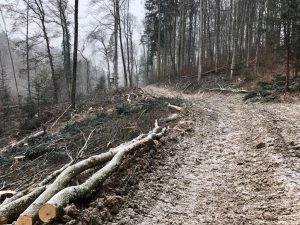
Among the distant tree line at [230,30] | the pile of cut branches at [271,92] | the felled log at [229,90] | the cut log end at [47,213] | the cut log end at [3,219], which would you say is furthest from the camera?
the felled log at [229,90]

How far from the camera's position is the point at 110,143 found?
8836mm

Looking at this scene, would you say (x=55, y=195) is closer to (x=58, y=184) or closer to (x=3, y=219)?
(x=58, y=184)

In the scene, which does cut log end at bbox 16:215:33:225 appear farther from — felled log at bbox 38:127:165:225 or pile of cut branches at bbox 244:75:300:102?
pile of cut branches at bbox 244:75:300:102

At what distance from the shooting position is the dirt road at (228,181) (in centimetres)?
490

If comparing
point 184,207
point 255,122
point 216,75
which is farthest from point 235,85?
point 184,207

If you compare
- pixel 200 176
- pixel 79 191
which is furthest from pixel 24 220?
pixel 200 176

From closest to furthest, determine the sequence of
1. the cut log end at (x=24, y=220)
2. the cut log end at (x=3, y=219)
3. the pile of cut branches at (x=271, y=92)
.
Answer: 1. the cut log end at (x=24, y=220)
2. the cut log end at (x=3, y=219)
3. the pile of cut branches at (x=271, y=92)

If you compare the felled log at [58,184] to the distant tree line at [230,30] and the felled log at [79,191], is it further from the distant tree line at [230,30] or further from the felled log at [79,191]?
the distant tree line at [230,30]

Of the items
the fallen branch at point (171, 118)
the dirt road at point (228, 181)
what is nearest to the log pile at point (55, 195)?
the dirt road at point (228, 181)

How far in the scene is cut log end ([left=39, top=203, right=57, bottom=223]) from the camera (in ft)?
13.8

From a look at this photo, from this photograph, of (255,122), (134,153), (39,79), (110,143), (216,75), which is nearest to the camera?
(134,153)

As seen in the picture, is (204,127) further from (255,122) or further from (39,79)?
(39,79)

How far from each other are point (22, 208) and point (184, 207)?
2.43 metres

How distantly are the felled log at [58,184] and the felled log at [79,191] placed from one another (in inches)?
2.7
